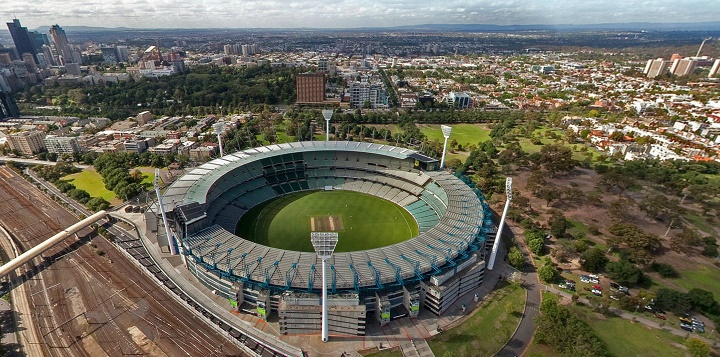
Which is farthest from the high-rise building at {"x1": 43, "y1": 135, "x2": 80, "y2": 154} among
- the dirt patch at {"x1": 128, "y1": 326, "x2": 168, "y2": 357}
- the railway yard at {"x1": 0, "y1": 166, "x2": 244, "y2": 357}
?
the dirt patch at {"x1": 128, "y1": 326, "x2": 168, "y2": 357}

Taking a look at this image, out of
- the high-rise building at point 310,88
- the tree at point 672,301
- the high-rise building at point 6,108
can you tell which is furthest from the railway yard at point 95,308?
the high-rise building at point 310,88

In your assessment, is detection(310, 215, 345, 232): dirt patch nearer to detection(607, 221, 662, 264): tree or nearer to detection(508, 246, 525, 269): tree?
detection(508, 246, 525, 269): tree

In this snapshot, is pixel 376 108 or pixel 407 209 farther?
pixel 376 108

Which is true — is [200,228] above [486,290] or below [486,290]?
above

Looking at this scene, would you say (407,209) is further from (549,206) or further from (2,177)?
(2,177)

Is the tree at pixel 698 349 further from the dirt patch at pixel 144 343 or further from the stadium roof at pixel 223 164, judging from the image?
the dirt patch at pixel 144 343

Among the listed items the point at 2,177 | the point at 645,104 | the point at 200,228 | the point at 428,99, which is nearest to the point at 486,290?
the point at 200,228

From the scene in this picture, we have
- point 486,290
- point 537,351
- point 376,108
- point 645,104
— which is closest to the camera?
point 537,351
